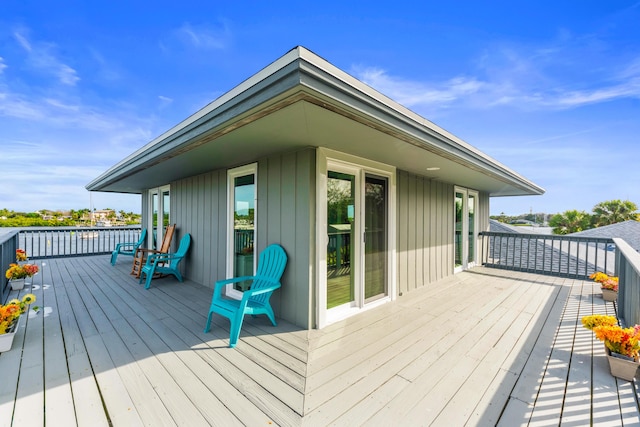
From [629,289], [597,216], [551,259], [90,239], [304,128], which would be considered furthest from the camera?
[597,216]

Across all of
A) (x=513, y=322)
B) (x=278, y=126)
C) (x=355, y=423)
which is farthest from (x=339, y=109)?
(x=513, y=322)

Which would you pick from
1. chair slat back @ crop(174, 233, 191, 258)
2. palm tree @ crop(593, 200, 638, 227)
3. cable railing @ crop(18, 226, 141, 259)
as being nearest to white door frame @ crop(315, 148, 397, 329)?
chair slat back @ crop(174, 233, 191, 258)

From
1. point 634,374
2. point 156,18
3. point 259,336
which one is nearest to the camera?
point 634,374

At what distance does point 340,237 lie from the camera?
128 inches

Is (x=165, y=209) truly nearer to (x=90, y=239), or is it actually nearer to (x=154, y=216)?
(x=154, y=216)

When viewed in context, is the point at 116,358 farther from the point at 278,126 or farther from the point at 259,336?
the point at 278,126

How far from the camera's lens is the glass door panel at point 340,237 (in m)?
3.13

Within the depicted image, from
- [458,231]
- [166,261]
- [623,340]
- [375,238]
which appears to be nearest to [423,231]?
[375,238]

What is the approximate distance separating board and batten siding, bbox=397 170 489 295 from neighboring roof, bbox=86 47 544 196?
0.58 meters

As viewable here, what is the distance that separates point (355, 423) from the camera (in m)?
1.50

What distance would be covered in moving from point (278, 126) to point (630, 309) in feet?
A: 13.4

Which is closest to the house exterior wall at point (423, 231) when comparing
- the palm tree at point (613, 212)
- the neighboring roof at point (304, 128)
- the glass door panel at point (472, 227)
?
the neighboring roof at point (304, 128)

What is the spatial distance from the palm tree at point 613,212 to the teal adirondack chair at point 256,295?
2434 cm

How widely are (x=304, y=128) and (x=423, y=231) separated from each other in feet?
11.1
